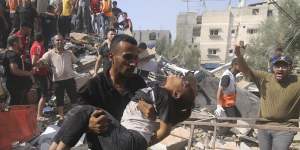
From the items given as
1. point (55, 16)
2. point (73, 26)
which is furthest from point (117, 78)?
point (73, 26)

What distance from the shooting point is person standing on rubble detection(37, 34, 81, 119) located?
7.96 meters

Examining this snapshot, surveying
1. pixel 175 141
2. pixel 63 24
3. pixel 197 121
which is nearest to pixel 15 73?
pixel 175 141

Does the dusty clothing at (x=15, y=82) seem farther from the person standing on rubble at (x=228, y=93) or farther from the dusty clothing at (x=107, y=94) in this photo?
the dusty clothing at (x=107, y=94)

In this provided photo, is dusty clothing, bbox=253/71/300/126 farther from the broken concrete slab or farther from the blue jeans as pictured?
the broken concrete slab

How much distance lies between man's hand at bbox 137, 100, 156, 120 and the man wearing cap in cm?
306

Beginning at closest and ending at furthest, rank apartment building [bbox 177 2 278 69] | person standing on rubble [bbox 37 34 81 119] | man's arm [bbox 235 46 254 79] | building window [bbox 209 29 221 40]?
1. man's arm [bbox 235 46 254 79]
2. person standing on rubble [bbox 37 34 81 119]
3. apartment building [bbox 177 2 278 69]
4. building window [bbox 209 29 221 40]

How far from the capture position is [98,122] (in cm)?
239

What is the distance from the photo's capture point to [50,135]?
575 centimetres

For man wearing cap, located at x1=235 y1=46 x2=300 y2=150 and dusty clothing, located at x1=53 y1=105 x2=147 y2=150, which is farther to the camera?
man wearing cap, located at x1=235 y1=46 x2=300 y2=150

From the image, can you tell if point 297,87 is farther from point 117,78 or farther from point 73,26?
point 73,26

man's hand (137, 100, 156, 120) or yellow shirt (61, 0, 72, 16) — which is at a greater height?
yellow shirt (61, 0, 72, 16)

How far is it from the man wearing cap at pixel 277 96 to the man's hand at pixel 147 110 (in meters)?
3.06

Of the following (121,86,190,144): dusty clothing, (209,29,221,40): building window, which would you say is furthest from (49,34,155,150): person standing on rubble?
(209,29,221,40): building window

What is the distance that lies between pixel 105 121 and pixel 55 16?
9.67 meters
